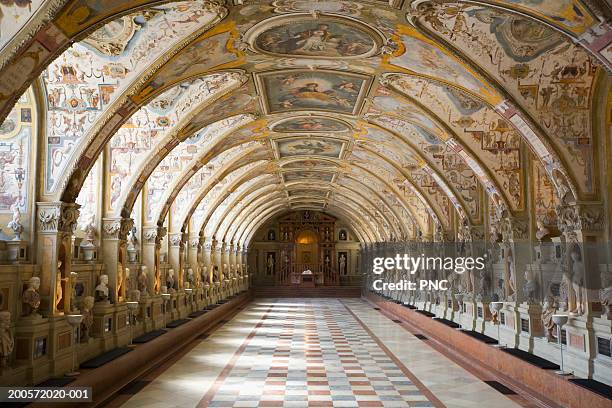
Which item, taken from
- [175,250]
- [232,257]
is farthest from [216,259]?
[175,250]

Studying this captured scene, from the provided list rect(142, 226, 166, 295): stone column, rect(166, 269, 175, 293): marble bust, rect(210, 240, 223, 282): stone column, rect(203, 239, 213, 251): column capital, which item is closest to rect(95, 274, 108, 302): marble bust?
rect(142, 226, 166, 295): stone column

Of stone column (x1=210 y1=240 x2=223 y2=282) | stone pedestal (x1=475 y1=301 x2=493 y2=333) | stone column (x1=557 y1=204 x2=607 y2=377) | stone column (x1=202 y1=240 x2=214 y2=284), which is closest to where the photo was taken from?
stone column (x1=557 y1=204 x2=607 y2=377)

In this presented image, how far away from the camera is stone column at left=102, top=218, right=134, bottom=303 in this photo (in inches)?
601

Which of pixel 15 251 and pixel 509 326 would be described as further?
pixel 509 326

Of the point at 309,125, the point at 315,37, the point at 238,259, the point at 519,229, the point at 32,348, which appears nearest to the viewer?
the point at 32,348

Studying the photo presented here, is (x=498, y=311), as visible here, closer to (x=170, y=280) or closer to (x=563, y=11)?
(x=563, y=11)

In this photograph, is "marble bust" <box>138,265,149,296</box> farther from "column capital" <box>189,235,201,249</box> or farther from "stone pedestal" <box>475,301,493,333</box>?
"stone pedestal" <box>475,301,493,333</box>

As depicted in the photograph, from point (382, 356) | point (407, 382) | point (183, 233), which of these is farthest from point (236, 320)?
point (407, 382)

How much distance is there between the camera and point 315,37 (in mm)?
12117

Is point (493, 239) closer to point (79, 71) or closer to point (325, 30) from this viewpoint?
point (325, 30)

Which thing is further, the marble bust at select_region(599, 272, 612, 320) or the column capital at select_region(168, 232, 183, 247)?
→ the column capital at select_region(168, 232, 183, 247)

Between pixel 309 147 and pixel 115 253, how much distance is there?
431 inches

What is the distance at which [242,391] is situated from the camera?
1199 cm

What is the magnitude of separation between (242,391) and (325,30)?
747cm
